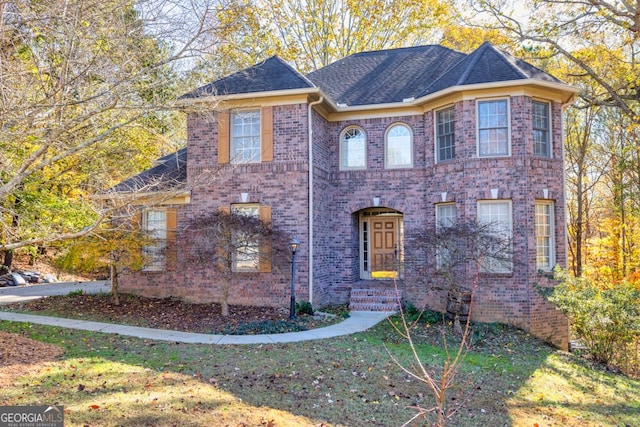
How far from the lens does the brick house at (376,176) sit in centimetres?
1136

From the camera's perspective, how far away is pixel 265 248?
11305mm

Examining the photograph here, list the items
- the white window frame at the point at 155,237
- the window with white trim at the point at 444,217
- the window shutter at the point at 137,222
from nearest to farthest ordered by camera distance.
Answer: the window with white trim at the point at 444,217, the window shutter at the point at 137,222, the white window frame at the point at 155,237

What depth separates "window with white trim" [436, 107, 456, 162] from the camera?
12.2 meters

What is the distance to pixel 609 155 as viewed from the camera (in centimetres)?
2078

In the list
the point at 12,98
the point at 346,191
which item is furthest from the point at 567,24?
the point at 12,98

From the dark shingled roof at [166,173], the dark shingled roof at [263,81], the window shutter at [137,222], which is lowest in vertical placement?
the window shutter at [137,222]

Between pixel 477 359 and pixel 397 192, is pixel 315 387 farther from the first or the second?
pixel 397 192

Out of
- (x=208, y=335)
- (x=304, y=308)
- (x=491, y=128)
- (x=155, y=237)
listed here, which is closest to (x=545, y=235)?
(x=491, y=128)

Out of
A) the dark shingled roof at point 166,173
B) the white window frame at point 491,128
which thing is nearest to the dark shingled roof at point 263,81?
the dark shingled roof at point 166,173

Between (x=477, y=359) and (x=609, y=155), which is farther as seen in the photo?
(x=609, y=155)

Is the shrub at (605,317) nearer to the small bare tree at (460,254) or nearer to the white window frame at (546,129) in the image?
the small bare tree at (460,254)

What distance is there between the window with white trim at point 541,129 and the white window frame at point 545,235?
1328 mm

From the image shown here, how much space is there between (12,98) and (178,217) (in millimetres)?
6794

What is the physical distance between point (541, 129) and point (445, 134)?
2381 mm
